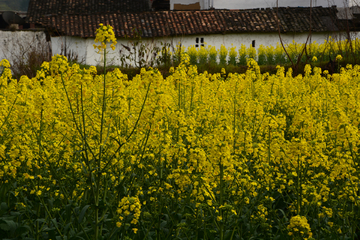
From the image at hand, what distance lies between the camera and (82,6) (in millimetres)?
27750

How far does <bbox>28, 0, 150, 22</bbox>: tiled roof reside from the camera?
2719cm

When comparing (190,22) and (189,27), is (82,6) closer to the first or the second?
(190,22)

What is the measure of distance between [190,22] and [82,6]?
1053 cm

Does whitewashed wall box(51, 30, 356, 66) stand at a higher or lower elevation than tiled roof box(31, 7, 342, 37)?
lower

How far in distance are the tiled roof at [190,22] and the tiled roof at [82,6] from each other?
5609mm

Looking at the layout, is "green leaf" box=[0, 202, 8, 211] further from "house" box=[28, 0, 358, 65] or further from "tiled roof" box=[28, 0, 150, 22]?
"tiled roof" box=[28, 0, 150, 22]

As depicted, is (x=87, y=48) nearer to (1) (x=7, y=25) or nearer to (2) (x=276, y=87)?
(1) (x=7, y=25)

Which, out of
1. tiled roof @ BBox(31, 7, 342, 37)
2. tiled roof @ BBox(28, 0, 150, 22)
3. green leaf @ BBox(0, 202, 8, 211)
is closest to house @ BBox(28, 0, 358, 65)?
tiled roof @ BBox(31, 7, 342, 37)

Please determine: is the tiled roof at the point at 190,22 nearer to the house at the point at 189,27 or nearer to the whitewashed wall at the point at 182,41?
the house at the point at 189,27

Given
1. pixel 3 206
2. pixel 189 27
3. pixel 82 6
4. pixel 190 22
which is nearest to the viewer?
pixel 3 206

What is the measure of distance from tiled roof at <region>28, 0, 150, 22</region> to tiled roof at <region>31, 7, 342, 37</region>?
18.4ft

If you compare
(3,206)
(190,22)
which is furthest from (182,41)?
(3,206)

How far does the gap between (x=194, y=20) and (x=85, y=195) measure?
19.8 meters

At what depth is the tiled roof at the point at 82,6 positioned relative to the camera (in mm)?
27188
